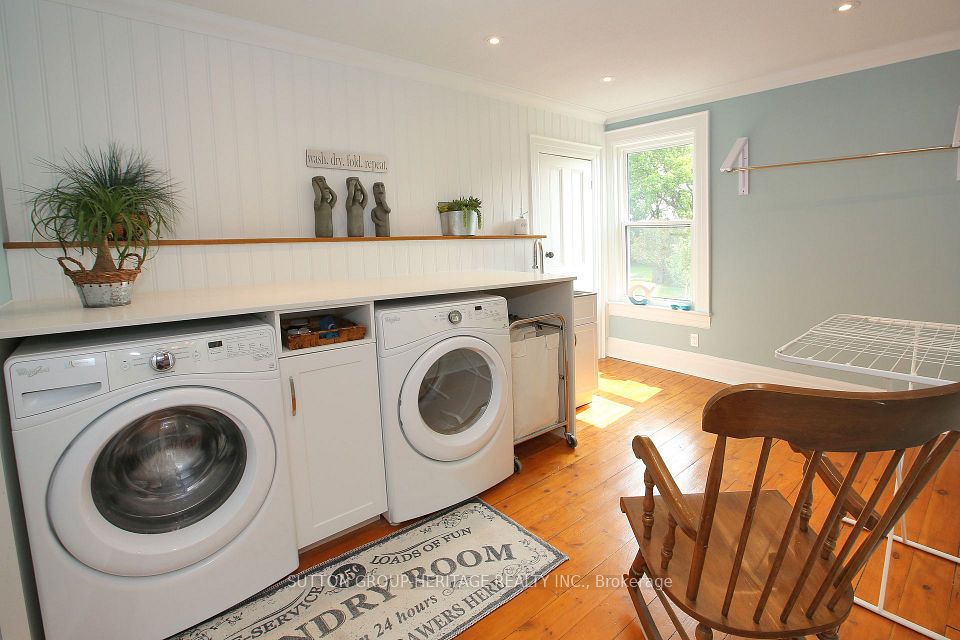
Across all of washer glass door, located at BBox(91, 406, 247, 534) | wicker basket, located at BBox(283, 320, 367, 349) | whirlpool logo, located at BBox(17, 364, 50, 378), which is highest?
whirlpool logo, located at BBox(17, 364, 50, 378)

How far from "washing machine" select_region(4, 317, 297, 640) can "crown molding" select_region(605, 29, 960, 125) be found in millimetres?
3556

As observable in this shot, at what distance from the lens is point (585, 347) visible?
3.24 metres

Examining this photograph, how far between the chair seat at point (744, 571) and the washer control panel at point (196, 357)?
1.20m

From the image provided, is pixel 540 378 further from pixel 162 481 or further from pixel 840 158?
pixel 840 158

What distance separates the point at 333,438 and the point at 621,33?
96.3 inches

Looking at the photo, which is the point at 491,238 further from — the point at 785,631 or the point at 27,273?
the point at 785,631

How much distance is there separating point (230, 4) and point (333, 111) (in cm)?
65

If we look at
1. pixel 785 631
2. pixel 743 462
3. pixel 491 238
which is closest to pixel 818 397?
pixel 785 631

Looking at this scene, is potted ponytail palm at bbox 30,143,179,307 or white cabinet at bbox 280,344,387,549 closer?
potted ponytail palm at bbox 30,143,179,307

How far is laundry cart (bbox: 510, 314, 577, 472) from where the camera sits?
8.18ft

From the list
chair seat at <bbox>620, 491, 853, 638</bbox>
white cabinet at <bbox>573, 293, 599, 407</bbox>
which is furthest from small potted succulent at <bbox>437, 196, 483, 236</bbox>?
chair seat at <bbox>620, 491, 853, 638</bbox>

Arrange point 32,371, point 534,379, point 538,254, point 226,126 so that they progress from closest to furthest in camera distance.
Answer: point 32,371
point 226,126
point 534,379
point 538,254

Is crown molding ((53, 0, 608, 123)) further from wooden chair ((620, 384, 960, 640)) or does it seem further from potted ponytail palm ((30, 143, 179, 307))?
wooden chair ((620, 384, 960, 640))

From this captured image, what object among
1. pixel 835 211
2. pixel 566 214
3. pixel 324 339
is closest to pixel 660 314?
pixel 566 214
